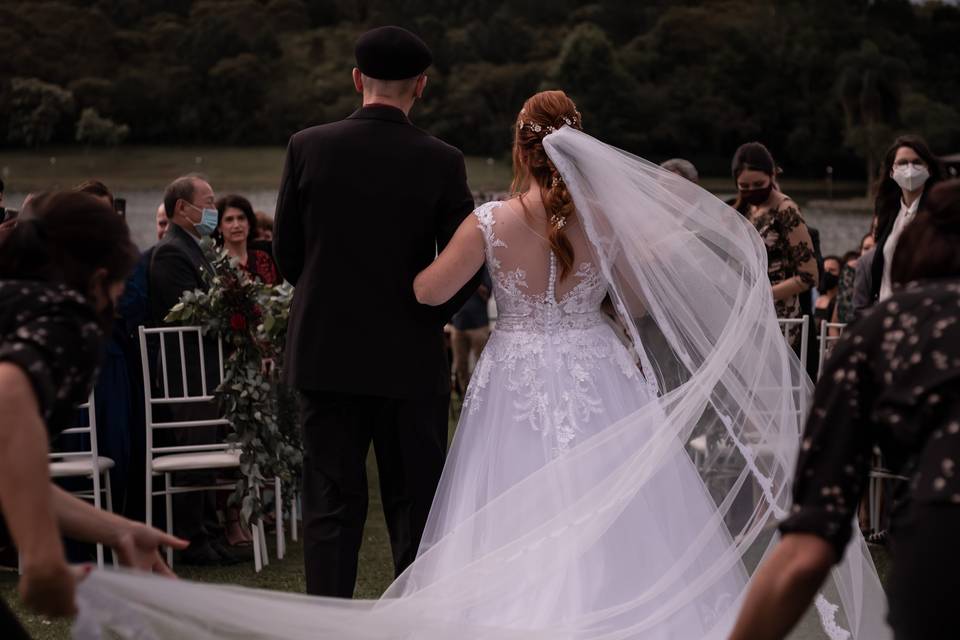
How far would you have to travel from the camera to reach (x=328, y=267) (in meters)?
4.32

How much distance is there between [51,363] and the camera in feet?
6.78

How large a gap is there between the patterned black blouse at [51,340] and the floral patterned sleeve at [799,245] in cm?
482

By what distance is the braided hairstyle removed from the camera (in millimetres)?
4270

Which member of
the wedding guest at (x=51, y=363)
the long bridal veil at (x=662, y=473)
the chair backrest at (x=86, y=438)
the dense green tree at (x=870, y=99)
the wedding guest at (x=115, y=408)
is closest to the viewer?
the wedding guest at (x=51, y=363)

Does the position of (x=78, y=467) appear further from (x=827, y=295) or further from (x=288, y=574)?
(x=827, y=295)

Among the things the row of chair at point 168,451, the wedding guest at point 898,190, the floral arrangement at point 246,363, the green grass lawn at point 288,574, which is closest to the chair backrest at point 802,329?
the wedding guest at point 898,190

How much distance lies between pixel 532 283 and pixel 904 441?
2447mm

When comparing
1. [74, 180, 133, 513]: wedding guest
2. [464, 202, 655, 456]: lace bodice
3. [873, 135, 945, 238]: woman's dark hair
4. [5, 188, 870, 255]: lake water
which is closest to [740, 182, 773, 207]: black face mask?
[873, 135, 945, 238]: woman's dark hair

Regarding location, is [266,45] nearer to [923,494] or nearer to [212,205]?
[212,205]

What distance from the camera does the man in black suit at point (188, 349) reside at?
631cm

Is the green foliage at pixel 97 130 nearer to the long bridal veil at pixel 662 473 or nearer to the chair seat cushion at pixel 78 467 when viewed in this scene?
the chair seat cushion at pixel 78 467

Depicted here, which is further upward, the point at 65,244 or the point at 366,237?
the point at 65,244

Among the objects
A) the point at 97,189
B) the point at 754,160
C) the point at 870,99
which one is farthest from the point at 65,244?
the point at 870,99

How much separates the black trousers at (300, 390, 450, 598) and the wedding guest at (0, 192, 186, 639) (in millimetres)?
1909
